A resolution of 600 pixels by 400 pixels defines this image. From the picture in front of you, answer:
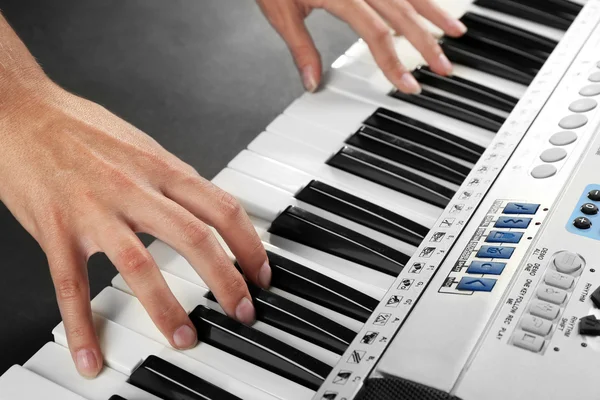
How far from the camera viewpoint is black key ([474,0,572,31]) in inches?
61.7

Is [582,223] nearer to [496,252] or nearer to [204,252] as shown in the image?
[496,252]

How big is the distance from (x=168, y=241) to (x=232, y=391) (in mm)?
196

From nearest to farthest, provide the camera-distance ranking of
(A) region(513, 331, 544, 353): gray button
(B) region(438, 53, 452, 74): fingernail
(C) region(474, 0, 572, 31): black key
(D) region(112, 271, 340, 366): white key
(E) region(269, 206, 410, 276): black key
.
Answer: (A) region(513, 331, 544, 353): gray button
(D) region(112, 271, 340, 366): white key
(E) region(269, 206, 410, 276): black key
(B) region(438, 53, 452, 74): fingernail
(C) region(474, 0, 572, 31): black key

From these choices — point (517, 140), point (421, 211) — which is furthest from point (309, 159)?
point (517, 140)

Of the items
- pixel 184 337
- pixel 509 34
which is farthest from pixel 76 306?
pixel 509 34

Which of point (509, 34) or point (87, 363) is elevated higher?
point (509, 34)

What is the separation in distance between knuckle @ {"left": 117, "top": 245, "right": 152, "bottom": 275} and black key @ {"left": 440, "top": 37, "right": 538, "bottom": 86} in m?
0.73

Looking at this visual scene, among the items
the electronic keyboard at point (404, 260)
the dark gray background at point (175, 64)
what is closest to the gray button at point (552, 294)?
the electronic keyboard at point (404, 260)

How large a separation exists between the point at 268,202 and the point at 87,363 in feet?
1.12

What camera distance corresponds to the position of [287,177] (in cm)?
124

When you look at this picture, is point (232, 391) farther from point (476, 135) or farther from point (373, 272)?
point (476, 135)

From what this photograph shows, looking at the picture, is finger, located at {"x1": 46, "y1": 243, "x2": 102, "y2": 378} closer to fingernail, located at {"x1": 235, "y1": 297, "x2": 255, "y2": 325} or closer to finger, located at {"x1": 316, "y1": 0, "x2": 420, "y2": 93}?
fingernail, located at {"x1": 235, "y1": 297, "x2": 255, "y2": 325}

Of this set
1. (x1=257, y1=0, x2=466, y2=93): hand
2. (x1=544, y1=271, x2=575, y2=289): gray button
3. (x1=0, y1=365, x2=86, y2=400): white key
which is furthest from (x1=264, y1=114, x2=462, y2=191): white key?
(x1=0, y1=365, x2=86, y2=400): white key

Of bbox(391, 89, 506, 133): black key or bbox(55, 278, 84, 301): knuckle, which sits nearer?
bbox(55, 278, 84, 301): knuckle
